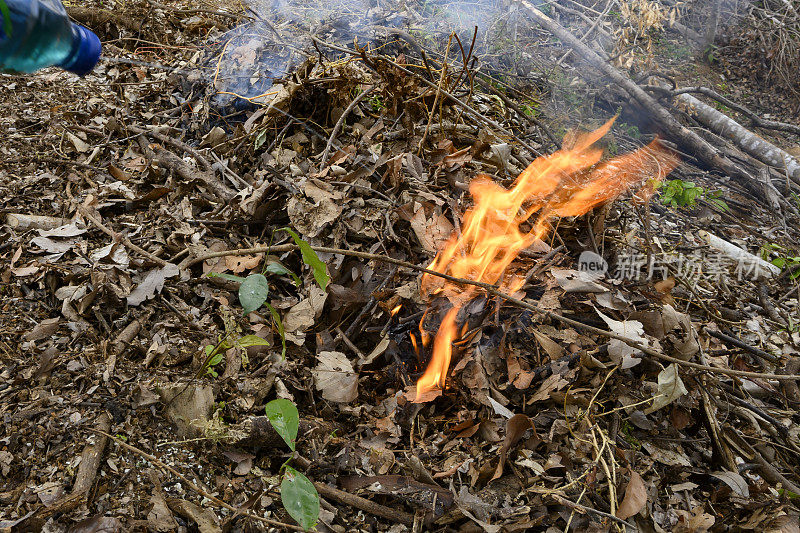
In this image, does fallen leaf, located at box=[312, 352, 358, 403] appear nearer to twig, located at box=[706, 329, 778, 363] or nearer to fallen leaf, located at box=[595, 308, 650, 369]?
fallen leaf, located at box=[595, 308, 650, 369]

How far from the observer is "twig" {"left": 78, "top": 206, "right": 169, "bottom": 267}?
2137 millimetres

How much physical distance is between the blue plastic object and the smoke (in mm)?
1392

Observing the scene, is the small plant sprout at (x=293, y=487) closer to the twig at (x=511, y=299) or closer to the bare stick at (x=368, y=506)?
the bare stick at (x=368, y=506)

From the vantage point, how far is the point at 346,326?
220 centimetres

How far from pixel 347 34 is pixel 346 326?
2.83m

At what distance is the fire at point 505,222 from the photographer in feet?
6.93

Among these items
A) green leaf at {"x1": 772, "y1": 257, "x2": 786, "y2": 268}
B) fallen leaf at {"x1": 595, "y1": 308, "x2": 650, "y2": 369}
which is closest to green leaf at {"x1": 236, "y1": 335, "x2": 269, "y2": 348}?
fallen leaf at {"x1": 595, "y1": 308, "x2": 650, "y2": 369}

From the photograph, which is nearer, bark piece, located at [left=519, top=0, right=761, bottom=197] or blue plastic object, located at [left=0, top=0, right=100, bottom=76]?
blue plastic object, located at [left=0, top=0, right=100, bottom=76]

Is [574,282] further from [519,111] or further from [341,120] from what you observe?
[519,111]

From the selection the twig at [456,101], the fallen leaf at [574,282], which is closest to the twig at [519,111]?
the twig at [456,101]

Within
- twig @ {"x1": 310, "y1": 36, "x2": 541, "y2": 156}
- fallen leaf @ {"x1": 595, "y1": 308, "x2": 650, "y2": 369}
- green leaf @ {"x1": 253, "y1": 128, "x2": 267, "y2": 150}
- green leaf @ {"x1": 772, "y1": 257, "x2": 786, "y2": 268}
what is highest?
twig @ {"x1": 310, "y1": 36, "x2": 541, "y2": 156}

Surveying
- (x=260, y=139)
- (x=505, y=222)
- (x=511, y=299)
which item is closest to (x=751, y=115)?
(x=505, y=222)

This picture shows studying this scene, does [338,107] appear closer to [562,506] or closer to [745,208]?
[562,506]

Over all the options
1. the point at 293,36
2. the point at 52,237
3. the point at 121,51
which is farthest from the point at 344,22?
the point at 52,237
